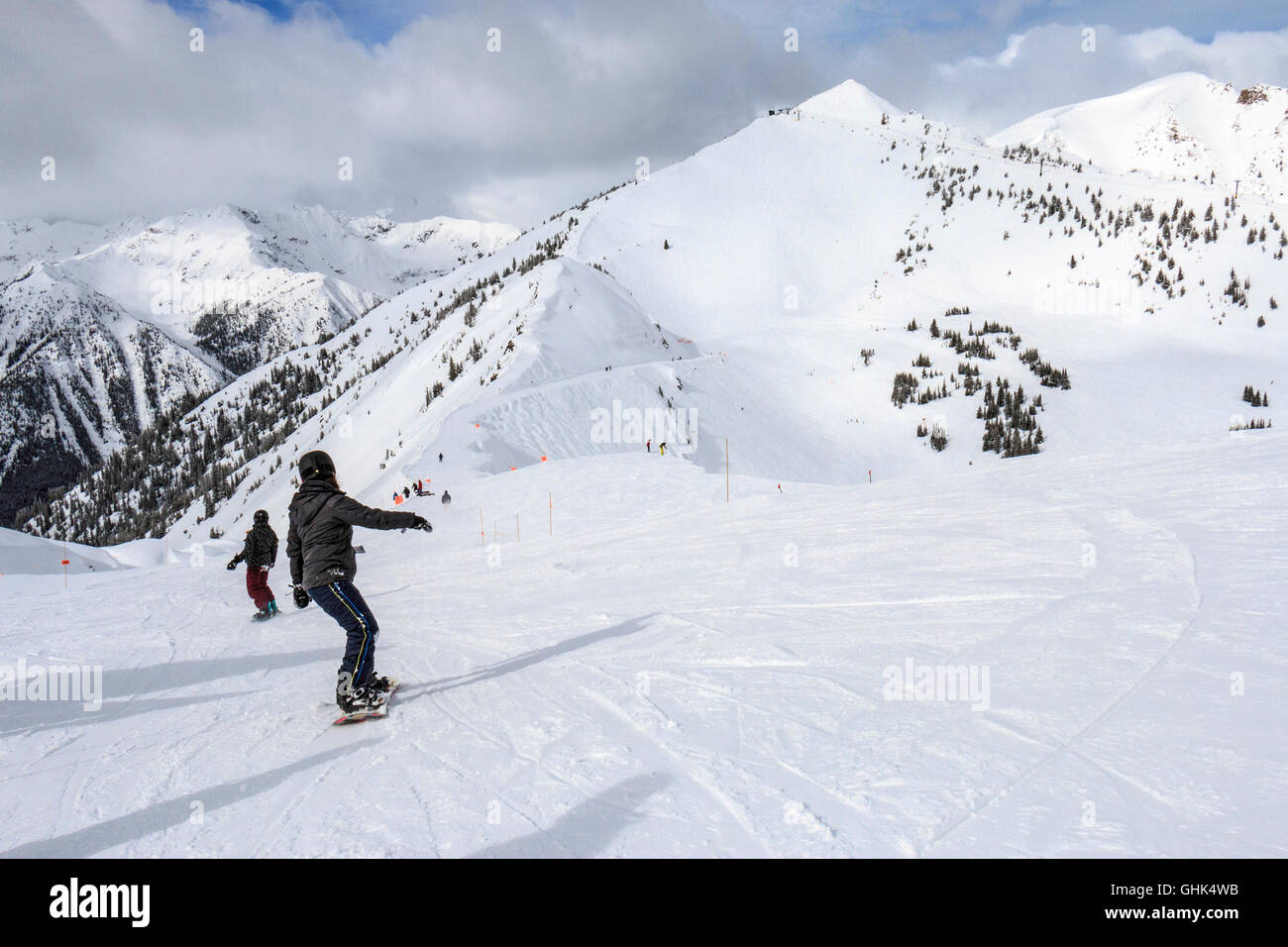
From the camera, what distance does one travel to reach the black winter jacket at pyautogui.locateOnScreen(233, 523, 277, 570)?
10234 mm

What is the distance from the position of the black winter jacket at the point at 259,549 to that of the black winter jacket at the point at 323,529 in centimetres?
507

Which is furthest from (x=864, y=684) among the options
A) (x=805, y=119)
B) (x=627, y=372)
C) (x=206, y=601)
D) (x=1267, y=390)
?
(x=805, y=119)

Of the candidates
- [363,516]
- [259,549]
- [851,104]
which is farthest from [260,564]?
[851,104]

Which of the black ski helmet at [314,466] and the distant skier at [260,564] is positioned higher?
the black ski helmet at [314,466]

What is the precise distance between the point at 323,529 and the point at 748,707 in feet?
12.9

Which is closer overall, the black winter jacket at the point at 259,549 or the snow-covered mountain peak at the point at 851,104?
the black winter jacket at the point at 259,549

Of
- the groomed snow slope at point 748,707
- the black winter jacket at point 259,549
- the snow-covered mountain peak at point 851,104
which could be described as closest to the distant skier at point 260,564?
the black winter jacket at point 259,549

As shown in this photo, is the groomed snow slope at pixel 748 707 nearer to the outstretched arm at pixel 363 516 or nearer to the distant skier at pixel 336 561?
the distant skier at pixel 336 561

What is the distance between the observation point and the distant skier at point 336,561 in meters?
5.78

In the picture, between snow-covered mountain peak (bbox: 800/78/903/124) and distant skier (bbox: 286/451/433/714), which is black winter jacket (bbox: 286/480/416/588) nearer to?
distant skier (bbox: 286/451/433/714)

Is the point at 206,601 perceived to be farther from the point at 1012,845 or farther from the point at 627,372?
the point at 627,372

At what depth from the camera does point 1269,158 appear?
192 metres

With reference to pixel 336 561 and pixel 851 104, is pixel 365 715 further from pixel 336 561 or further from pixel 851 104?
pixel 851 104
